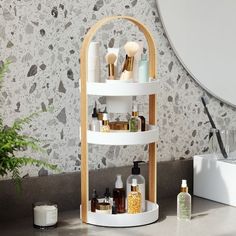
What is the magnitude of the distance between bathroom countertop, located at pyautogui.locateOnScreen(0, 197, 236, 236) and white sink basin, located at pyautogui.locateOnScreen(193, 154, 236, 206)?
0.32 ft

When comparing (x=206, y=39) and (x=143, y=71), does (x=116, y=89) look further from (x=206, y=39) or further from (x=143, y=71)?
(x=206, y=39)

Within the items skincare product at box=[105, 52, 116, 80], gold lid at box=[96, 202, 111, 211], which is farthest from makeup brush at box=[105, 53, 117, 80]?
gold lid at box=[96, 202, 111, 211]

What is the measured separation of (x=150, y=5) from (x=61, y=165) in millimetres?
659

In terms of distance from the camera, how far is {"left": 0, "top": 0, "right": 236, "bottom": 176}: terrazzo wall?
6.37 feet

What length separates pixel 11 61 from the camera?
1.93m

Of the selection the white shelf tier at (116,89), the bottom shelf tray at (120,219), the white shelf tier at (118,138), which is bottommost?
the bottom shelf tray at (120,219)

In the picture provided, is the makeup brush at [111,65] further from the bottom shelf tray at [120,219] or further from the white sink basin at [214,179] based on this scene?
the white sink basin at [214,179]

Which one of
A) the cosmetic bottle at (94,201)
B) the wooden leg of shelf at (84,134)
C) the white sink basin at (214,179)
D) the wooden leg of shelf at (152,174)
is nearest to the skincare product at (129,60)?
the wooden leg of shelf at (84,134)

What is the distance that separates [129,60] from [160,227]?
0.52 m

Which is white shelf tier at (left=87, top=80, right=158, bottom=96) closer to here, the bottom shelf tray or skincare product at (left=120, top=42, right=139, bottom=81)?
skincare product at (left=120, top=42, right=139, bottom=81)

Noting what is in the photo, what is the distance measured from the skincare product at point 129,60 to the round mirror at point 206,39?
1.27ft

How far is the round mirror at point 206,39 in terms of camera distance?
227 cm

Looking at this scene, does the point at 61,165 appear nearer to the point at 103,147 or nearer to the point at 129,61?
the point at 103,147

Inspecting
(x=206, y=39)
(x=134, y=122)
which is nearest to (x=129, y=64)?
(x=134, y=122)
